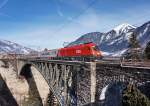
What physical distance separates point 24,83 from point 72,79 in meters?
53.0

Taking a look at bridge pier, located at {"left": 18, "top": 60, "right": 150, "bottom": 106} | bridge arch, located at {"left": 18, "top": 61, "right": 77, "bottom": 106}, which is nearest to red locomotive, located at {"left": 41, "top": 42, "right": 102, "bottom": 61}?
bridge arch, located at {"left": 18, "top": 61, "right": 77, "bottom": 106}

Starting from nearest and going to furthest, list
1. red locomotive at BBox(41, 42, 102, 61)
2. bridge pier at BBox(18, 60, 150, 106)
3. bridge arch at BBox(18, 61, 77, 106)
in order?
bridge pier at BBox(18, 60, 150, 106) < bridge arch at BBox(18, 61, 77, 106) < red locomotive at BBox(41, 42, 102, 61)

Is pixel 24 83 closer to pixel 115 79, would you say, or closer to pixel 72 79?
pixel 72 79

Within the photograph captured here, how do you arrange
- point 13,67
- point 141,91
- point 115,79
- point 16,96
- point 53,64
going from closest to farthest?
point 141,91
point 115,79
point 53,64
point 16,96
point 13,67

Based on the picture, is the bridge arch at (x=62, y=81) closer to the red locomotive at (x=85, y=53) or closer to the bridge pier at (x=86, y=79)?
the bridge pier at (x=86, y=79)

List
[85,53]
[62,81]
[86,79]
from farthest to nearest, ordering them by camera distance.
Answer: [85,53] < [62,81] < [86,79]

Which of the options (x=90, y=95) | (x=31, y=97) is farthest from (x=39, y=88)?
(x=90, y=95)

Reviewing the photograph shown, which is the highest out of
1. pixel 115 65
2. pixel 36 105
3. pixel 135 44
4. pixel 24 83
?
pixel 135 44

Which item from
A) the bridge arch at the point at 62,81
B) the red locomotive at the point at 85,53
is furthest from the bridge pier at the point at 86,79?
the red locomotive at the point at 85,53

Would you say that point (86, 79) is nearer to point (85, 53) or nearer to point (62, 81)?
point (62, 81)

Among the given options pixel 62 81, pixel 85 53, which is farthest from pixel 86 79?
pixel 85 53

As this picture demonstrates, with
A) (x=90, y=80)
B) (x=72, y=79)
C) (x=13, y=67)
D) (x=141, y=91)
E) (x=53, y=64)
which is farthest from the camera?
(x=13, y=67)

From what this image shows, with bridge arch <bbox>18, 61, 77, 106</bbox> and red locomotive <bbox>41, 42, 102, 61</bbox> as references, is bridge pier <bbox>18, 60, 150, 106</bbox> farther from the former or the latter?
red locomotive <bbox>41, 42, 102, 61</bbox>

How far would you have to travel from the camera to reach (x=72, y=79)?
136 ft
